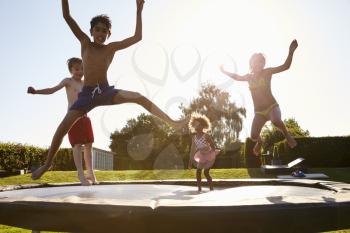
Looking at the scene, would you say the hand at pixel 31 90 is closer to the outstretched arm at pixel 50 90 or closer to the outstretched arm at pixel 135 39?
the outstretched arm at pixel 50 90

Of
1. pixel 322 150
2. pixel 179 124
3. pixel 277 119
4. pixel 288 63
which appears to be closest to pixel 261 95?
pixel 277 119

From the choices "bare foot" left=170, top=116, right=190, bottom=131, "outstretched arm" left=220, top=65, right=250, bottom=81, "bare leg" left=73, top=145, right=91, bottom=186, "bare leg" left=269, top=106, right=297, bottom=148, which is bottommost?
"bare leg" left=73, top=145, right=91, bottom=186

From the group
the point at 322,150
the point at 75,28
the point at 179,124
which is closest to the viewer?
the point at 179,124

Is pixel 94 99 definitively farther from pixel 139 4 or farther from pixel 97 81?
pixel 139 4

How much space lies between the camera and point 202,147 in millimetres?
4117

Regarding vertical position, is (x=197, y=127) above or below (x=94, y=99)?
below

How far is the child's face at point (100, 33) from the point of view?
12.4ft

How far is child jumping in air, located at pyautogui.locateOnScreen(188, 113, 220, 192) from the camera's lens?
13.5 feet

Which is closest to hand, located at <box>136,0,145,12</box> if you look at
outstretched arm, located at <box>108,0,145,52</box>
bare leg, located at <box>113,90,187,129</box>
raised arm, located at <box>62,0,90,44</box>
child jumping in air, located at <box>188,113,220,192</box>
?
outstretched arm, located at <box>108,0,145,52</box>

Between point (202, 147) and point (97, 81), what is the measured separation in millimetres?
1327

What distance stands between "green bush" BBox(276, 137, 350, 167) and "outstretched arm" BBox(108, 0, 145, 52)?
11119 mm

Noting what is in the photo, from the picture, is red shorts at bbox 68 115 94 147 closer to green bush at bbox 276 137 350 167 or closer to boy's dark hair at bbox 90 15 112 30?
boy's dark hair at bbox 90 15 112 30

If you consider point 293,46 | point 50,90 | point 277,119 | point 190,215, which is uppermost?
point 293,46

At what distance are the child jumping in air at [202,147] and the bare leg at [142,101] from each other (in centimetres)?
56
